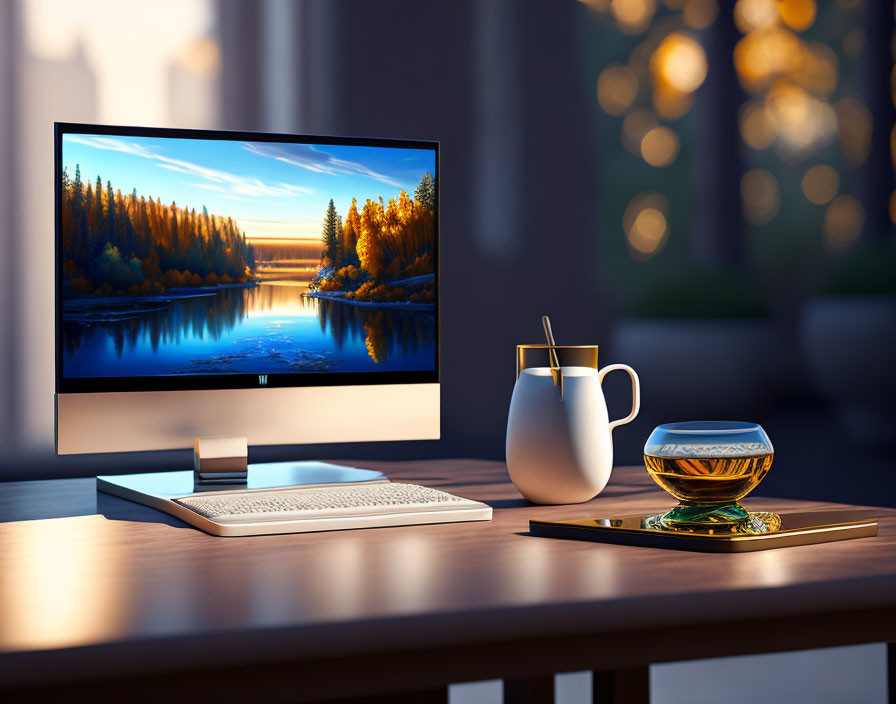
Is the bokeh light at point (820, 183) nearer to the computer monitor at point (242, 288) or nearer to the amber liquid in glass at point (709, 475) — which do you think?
the computer monitor at point (242, 288)

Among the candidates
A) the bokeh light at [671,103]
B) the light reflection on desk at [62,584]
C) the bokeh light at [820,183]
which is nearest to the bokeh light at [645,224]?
the bokeh light at [671,103]

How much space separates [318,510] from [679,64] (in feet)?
6.62

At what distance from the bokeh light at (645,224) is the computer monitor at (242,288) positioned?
37.8 inches

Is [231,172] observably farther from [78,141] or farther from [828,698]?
[828,698]

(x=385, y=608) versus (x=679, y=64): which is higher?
(x=679, y=64)

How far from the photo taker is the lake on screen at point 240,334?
4.63ft

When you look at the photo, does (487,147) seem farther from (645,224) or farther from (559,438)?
(559,438)

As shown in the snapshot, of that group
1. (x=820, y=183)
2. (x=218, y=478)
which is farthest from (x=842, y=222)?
(x=218, y=478)

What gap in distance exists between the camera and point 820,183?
332 centimetres

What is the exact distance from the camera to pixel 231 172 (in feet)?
4.85

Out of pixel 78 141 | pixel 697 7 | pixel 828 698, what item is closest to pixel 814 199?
pixel 697 7

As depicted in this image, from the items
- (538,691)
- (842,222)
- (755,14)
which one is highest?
(755,14)

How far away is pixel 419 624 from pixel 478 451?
1.47 metres

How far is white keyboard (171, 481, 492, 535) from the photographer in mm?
1159
